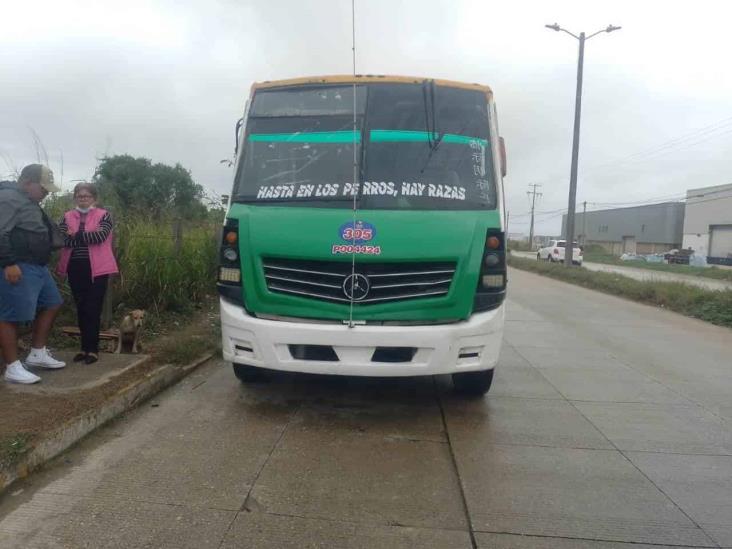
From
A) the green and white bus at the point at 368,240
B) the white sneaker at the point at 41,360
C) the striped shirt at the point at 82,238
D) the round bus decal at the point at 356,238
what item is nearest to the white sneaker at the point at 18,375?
the white sneaker at the point at 41,360

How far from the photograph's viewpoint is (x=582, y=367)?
6957 mm

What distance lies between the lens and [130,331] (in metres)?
A: 5.70

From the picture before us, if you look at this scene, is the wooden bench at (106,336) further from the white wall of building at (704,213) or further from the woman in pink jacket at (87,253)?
the white wall of building at (704,213)

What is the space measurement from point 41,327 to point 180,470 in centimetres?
217

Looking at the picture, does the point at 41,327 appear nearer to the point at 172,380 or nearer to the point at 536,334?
the point at 172,380

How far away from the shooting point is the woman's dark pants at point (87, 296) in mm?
5074

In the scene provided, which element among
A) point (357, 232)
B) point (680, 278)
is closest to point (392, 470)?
point (357, 232)

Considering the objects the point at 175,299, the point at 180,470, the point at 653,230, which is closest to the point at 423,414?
the point at 180,470

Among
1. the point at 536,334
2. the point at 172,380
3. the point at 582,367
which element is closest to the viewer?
the point at 172,380

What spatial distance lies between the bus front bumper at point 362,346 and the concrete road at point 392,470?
0.52 metres

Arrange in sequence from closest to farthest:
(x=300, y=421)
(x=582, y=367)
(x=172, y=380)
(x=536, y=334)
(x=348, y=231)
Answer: (x=348, y=231), (x=300, y=421), (x=172, y=380), (x=582, y=367), (x=536, y=334)

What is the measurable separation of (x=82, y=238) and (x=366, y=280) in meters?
2.61

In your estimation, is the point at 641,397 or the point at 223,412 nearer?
the point at 223,412

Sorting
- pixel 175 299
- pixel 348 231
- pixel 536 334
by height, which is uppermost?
pixel 348 231
